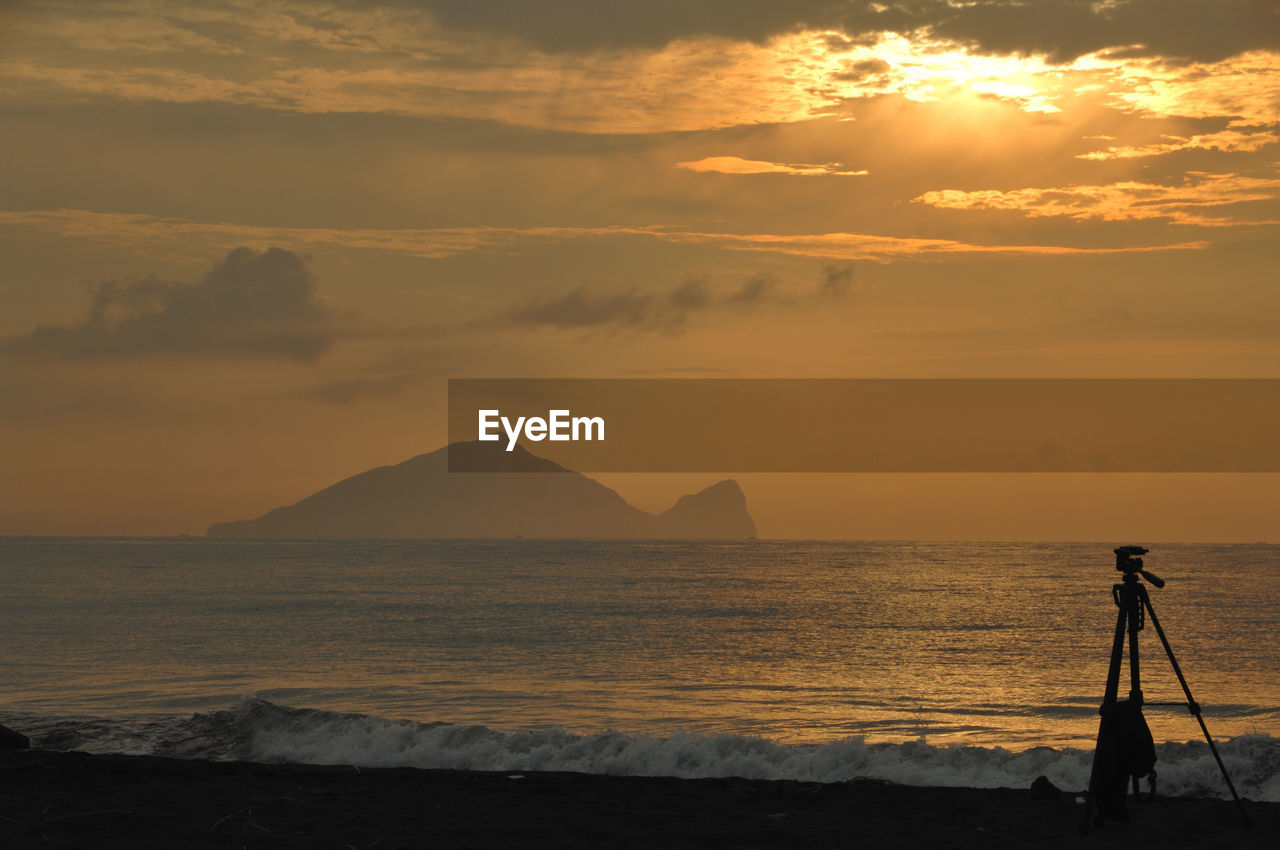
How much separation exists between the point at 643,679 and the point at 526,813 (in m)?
22.0

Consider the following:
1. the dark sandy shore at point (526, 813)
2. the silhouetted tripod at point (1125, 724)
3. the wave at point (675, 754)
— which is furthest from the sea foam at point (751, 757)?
the silhouetted tripod at point (1125, 724)

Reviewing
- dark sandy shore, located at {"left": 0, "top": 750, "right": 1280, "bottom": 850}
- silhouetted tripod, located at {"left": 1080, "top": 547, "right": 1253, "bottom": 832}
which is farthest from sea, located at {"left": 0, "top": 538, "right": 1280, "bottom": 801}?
silhouetted tripod, located at {"left": 1080, "top": 547, "right": 1253, "bottom": 832}

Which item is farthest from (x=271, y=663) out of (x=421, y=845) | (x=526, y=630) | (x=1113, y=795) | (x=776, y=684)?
(x=1113, y=795)

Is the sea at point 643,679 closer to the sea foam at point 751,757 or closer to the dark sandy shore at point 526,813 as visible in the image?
the sea foam at point 751,757

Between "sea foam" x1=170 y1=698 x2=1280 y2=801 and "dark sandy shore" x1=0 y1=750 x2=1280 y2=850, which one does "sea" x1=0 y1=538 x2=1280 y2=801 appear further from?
"dark sandy shore" x1=0 y1=750 x2=1280 y2=850

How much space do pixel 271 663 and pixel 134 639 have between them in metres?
11.4

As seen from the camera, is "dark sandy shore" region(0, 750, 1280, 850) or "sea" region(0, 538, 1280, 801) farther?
"sea" region(0, 538, 1280, 801)

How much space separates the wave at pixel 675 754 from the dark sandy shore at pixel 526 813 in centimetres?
270

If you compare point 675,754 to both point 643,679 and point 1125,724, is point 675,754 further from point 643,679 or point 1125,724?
point 643,679

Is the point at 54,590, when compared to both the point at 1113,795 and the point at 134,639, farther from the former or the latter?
the point at 1113,795

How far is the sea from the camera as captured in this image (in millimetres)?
19219

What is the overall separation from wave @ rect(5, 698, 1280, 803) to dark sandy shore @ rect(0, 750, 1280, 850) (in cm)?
270

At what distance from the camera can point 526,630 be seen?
53.5 meters

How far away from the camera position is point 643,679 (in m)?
35.0
